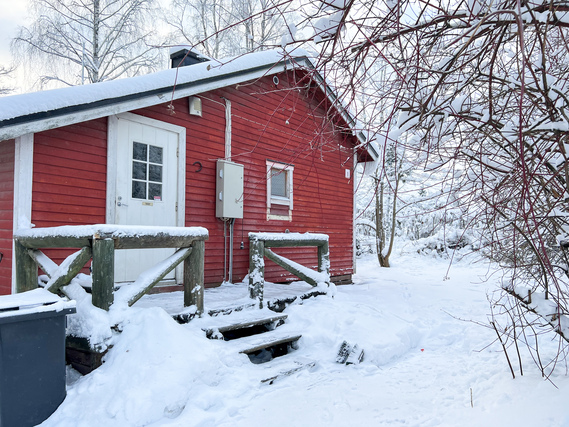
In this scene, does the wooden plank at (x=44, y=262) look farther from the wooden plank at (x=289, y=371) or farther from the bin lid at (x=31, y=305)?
the wooden plank at (x=289, y=371)

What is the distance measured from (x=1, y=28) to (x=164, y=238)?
15319 millimetres

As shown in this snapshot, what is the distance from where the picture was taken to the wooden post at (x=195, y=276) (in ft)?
13.5

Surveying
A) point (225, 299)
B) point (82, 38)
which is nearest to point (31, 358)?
point (225, 299)

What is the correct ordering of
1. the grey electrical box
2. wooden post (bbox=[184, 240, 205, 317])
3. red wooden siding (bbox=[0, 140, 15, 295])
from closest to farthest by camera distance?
wooden post (bbox=[184, 240, 205, 317]), red wooden siding (bbox=[0, 140, 15, 295]), the grey electrical box

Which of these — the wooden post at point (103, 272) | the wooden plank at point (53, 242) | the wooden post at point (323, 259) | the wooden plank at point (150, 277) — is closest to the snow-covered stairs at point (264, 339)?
the wooden plank at point (150, 277)

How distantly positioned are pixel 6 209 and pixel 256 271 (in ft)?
9.57

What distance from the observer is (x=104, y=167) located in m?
5.20

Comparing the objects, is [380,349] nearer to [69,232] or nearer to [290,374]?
[290,374]

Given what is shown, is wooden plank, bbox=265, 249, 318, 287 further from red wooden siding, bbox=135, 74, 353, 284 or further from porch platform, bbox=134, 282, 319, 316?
red wooden siding, bbox=135, 74, 353, 284

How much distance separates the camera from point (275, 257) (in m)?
5.35

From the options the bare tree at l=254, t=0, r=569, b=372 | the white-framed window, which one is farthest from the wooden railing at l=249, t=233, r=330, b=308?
the bare tree at l=254, t=0, r=569, b=372

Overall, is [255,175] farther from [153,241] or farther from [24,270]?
[24,270]

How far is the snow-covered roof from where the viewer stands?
3.79 m

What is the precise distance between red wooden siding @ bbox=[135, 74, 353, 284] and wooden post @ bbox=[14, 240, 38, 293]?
233cm
